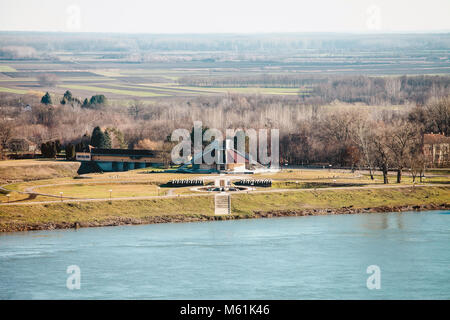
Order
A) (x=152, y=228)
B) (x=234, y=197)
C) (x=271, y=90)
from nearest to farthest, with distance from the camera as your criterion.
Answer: (x=152, y=228), (x=234, y=197), (x=271, y=90)

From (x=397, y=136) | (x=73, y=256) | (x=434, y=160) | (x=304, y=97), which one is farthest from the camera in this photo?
(x=304, y=97)

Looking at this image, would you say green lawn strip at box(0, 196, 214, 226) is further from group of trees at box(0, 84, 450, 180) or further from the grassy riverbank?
group of trees at box(0, 84, 450, 180)

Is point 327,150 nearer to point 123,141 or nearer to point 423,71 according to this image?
point 123,141

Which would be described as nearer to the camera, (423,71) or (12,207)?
(12,207)

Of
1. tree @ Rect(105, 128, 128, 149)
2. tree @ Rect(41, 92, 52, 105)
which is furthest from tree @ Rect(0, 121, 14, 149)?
tree @ Rect(41, 92, 52, 105)

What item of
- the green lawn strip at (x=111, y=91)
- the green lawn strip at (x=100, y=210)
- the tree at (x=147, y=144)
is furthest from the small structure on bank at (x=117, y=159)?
the green lawn strip at (x=111, y=91)

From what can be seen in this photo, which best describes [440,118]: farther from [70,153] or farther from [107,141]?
[70,153]
